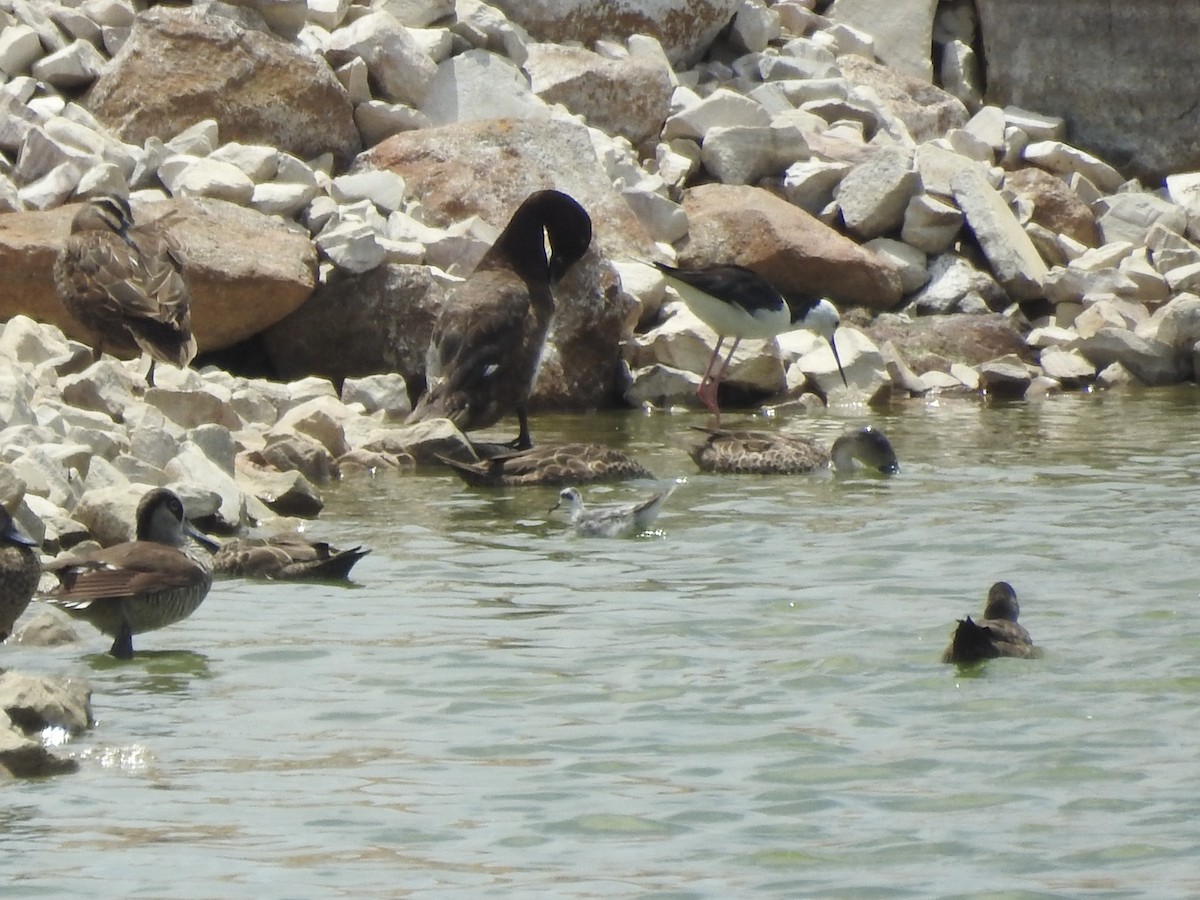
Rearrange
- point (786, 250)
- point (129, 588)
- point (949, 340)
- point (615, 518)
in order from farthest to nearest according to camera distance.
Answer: point (786, 250) < point (949, 340) < point (615, 518) < point (129, 588)

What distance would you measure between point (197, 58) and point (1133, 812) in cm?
1210

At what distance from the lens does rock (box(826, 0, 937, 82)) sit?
72.6 ft

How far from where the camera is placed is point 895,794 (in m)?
5.62

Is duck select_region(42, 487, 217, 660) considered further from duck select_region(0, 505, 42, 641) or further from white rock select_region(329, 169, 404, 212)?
white rock select_region(329, 169, 404, 212)

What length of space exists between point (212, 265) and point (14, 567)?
7357mm

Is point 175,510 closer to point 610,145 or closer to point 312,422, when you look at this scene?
point 312,422

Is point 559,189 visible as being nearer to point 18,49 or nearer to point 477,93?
point 477,93

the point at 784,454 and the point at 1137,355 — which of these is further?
the point at 1137,355

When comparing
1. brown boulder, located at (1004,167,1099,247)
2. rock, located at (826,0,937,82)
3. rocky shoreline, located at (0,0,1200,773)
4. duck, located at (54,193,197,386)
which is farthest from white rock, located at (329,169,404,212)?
rock, located at (826,0,937,82)

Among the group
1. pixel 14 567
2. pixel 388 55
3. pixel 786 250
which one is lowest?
pixel 14 567

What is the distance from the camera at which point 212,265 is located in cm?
1387

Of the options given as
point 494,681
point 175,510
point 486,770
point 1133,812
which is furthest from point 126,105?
point 1133,812

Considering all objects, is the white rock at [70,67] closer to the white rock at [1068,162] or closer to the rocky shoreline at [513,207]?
the rocky shoreline at [513,207]

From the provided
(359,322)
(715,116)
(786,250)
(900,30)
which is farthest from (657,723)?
(900,30)
